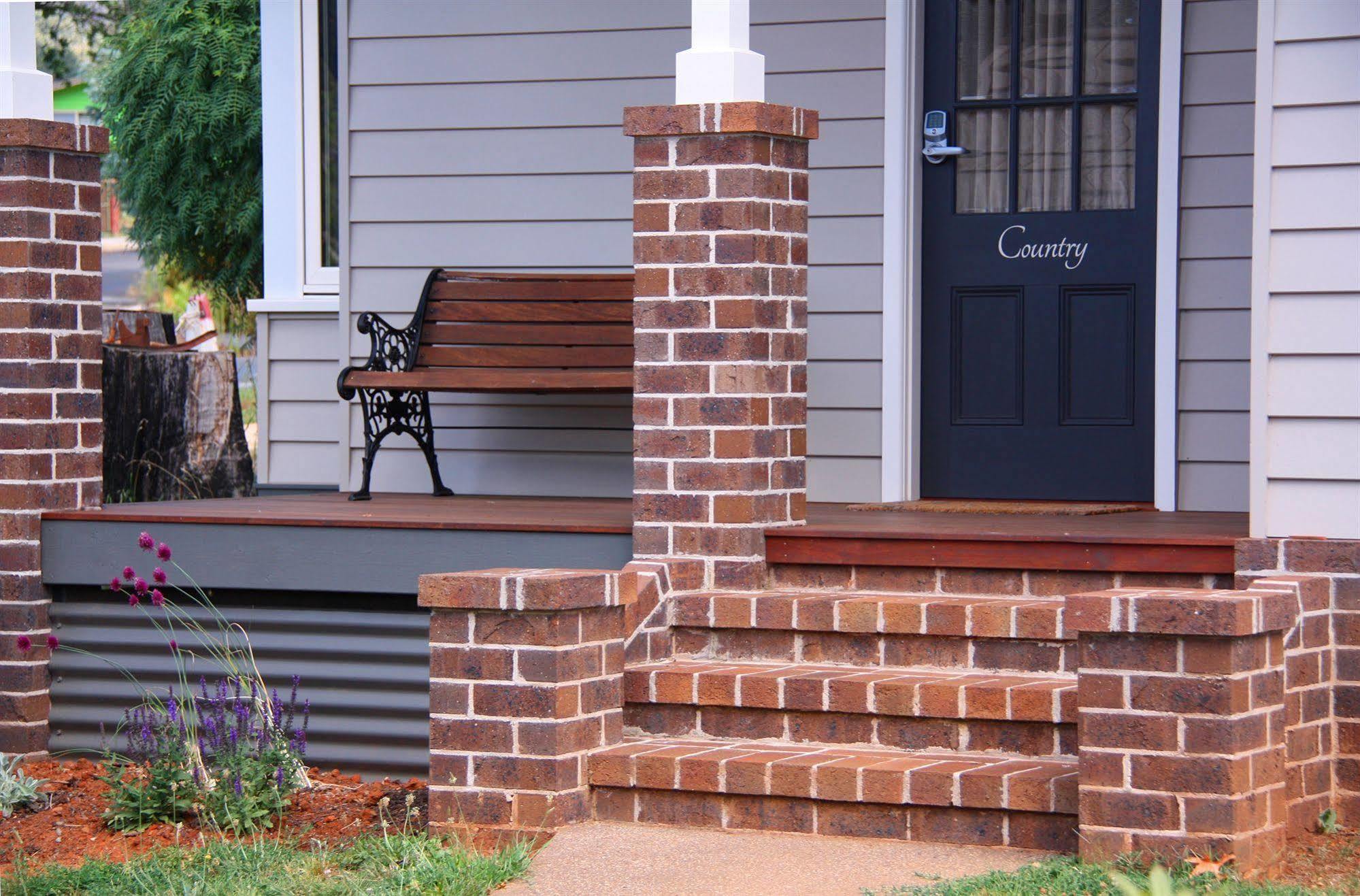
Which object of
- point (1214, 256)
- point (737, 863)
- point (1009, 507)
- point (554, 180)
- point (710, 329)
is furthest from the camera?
point (554, 180)

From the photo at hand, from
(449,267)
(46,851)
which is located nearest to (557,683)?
(46,851)

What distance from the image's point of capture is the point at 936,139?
21.6 ft

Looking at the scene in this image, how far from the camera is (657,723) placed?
188 inches

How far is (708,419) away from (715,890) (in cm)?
161

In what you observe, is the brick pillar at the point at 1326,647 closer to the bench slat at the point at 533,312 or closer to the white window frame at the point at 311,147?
the bench slat at the point at 533,312

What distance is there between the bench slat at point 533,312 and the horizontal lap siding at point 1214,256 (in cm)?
214

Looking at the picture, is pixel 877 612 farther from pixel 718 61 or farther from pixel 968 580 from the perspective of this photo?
pixel 718 61

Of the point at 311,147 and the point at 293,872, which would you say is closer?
the point at 293,872

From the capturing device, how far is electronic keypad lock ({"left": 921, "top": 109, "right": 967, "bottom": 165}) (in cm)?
657

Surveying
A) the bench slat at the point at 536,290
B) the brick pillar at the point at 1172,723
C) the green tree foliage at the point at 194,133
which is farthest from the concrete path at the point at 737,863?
the green tree foliage at the point at 194,133

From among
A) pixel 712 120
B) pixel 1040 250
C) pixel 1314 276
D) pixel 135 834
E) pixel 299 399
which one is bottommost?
pixel 135 834

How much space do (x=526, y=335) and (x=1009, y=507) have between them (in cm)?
205

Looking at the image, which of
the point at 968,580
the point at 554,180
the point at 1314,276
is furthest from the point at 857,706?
the point at 554,180

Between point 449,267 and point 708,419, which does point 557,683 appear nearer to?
point 708,419
